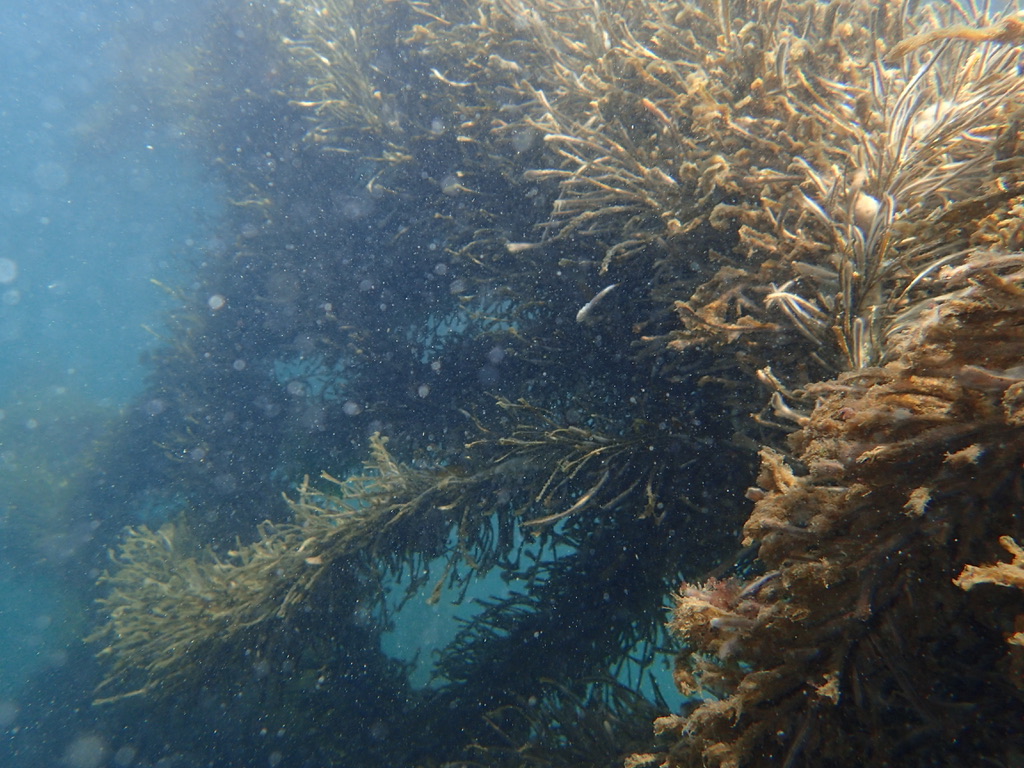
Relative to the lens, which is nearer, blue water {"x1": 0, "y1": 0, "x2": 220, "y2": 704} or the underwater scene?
the underwater scene

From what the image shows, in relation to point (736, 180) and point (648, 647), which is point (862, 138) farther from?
point (648, 647)

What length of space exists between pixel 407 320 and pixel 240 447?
4064 mm

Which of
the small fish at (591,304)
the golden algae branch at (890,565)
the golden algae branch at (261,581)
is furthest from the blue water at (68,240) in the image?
the golden algae branch at (890,565)

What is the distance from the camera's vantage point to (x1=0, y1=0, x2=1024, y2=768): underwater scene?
3.95ft

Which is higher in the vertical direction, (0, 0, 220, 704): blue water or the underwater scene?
(0, 0, 220, 704): blue water

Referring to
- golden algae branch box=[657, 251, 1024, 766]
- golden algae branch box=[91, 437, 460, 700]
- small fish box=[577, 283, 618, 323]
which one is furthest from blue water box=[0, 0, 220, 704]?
golden algae branch box=[657, 251, 1024, 766]

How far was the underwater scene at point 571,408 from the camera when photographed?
47.4 inches

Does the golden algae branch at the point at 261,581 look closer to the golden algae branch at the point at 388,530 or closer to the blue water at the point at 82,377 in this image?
the golden algae branch at the point at 388,530

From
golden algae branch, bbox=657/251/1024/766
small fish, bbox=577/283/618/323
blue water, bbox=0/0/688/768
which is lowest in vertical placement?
golden algae branch, bbox=657/251/1024/766

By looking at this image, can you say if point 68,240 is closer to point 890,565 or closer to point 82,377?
point 82,377

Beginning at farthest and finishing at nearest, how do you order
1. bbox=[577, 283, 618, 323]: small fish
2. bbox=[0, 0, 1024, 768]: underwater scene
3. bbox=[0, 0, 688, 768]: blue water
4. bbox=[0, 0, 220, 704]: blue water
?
bbox=[0, 0, 220, 704]: blue water → bbox=[0, 0, 688, 768]: blue water → bbox=[577, 283, 618, 323]: small fish → bbox=[0, 0, 1024, 768]: underwater scene

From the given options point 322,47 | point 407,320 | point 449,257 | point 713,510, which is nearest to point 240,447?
point 407,320

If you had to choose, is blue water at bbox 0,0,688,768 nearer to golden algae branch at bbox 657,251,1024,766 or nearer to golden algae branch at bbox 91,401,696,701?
golden algae branch at bbox 91,401,696,701

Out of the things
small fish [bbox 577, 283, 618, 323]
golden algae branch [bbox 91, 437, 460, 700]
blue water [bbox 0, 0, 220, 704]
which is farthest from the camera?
blue water [bbox 0, 0, 220, 704]
